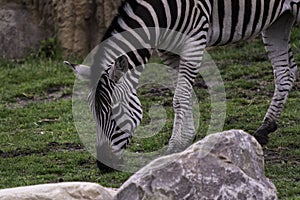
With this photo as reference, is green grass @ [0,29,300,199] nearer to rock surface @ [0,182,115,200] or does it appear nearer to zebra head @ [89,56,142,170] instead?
zebra head @ [89,56,142,170]

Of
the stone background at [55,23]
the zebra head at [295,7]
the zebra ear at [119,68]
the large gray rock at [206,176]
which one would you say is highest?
the zebra head at [295,7]

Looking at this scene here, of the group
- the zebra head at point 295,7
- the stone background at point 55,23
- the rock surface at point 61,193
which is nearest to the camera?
the rock surface at point 61,193

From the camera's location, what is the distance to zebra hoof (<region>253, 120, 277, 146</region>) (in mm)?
9898

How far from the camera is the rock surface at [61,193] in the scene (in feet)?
18.6

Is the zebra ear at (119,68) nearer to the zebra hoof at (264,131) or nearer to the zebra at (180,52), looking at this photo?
the zebra at (180,52)

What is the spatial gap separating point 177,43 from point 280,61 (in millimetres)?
1895

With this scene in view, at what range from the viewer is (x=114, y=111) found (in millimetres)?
8688

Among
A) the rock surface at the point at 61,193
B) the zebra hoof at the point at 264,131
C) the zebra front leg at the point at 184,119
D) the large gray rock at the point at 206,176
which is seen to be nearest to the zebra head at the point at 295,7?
the zebra hoof at the point at 264,131

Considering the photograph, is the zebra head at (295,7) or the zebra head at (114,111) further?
the zebra head at (295,7)

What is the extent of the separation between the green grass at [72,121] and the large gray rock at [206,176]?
194cm

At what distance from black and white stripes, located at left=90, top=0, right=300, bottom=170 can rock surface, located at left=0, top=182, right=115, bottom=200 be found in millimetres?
2762

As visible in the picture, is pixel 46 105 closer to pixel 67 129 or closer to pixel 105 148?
pixel 67 129

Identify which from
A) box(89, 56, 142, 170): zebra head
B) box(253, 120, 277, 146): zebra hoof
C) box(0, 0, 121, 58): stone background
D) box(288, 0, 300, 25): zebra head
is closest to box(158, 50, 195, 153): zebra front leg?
box(253, 120, 277, 146): zebra hoof

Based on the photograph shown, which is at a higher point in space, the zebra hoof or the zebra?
the zebra
